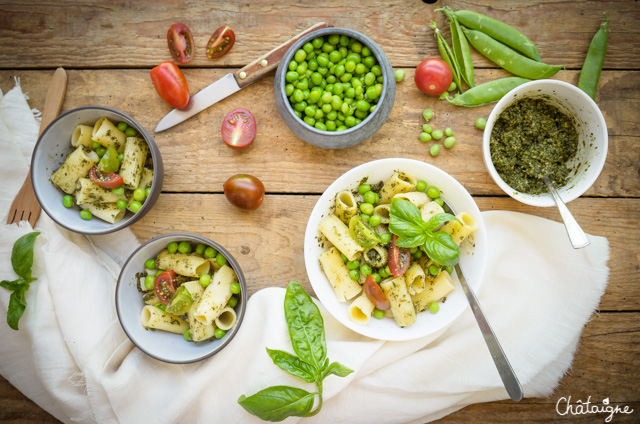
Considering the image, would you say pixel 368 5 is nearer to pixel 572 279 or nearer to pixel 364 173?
pixel 364 173

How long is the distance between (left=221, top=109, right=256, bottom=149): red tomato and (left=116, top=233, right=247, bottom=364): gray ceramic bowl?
56cm

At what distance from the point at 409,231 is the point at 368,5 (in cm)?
137

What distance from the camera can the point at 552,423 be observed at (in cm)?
250

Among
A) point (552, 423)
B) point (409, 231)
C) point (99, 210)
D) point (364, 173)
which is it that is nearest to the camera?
point (409, 231)

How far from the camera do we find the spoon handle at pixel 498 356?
6.27ft

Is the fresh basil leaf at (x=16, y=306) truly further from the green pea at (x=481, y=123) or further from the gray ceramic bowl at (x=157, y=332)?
the green pea at (x=481, y=123)

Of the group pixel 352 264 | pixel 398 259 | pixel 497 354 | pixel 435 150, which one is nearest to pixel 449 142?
pixel 435 150

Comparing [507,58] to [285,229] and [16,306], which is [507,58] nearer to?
[285,229]

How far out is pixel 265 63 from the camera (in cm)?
238

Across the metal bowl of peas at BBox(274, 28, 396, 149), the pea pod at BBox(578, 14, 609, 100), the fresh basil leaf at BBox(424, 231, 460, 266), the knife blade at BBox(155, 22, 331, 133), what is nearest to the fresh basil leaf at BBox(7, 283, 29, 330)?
the knife blade at BBox(155, 22, 331, 133)

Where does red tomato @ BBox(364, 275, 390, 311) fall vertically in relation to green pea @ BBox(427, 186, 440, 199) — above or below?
below

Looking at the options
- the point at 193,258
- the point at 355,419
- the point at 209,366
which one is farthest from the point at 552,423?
the point at 193,258

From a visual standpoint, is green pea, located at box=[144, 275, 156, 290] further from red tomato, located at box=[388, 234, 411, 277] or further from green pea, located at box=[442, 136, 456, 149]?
green pea, located at box=[442, 136, 456, 149]

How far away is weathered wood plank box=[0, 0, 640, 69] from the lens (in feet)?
8.08
